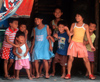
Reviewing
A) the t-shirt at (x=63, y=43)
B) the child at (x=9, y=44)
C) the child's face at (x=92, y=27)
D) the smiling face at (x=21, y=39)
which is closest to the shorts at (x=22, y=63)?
the child at (x=9, y=44)

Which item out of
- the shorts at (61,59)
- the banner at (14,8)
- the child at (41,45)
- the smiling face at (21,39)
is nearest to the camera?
the banner at (14,8)

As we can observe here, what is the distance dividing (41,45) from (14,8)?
1234mm

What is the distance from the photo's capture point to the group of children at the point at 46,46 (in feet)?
15.7

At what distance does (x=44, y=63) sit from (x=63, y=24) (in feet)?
3.50

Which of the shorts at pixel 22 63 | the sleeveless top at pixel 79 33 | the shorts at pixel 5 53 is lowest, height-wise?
the shorts at pixel 22 63

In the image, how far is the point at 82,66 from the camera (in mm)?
6047

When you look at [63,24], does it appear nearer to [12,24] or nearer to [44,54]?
[44,54]

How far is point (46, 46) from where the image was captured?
4.91 metres

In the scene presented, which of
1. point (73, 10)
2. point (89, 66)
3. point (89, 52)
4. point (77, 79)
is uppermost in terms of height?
point (73, 10)

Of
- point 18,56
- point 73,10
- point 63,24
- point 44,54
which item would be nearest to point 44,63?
point 44,54

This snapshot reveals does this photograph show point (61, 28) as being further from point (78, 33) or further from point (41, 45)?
point (41, 45)

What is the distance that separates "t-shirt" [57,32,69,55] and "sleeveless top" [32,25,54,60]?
307mm

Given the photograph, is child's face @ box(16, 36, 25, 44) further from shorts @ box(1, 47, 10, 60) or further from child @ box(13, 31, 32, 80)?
shorts @ box(1, 47, 10, 60)

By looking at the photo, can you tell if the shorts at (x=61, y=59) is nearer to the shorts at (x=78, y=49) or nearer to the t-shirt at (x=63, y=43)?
the t-shirt at (x=63, y=43)
